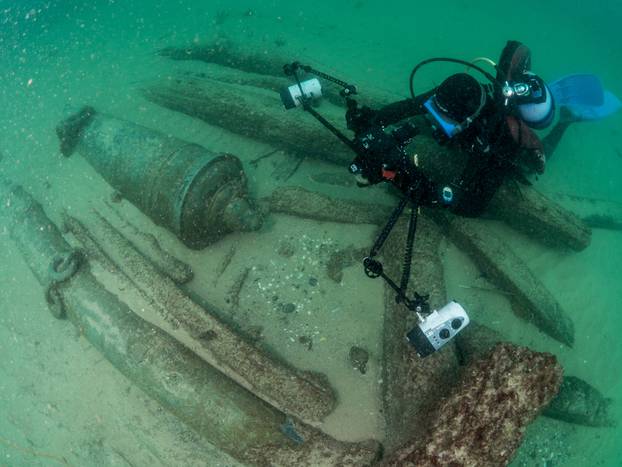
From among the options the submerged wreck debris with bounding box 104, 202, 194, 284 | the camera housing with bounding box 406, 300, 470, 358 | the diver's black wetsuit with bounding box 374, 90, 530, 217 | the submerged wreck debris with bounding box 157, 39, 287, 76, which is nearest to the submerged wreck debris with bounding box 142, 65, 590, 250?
the diver's black wetsuit with bounding box 374, 90, 530, 217

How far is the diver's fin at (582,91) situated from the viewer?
7.07 meters

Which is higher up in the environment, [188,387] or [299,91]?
[299,91]

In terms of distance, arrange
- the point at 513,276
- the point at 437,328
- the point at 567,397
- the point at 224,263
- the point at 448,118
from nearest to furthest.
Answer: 1. the point at 437,328
2. the point at 448,118
3. the point at 567,397
4. the point at 513,276
5. the point at 224,263

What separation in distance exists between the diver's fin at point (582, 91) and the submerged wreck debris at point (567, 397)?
5.05m

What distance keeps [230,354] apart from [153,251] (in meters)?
2.03

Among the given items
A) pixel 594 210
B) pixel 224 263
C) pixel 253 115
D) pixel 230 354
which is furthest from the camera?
pixel 594 210

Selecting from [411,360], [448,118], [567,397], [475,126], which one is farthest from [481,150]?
[567,397]

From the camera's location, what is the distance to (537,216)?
4914 millimetres

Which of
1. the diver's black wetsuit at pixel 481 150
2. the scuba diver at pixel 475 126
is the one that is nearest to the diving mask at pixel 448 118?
the scuba diver at pixel 475 126

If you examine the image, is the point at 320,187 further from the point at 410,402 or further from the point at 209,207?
the point at 410,402

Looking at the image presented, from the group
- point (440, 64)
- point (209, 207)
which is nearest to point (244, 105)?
point (209, 207)

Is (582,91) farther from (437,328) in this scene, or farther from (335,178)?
(437,328)

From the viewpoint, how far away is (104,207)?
19.4 feet

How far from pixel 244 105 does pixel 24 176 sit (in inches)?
163
